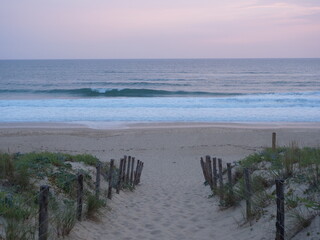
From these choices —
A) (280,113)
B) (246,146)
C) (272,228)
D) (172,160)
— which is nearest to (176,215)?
(272,228)

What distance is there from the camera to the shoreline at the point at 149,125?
27.9 meters

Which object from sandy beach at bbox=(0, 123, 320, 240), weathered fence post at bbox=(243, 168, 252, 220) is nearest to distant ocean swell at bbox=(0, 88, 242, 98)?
sandy beach at bbox=(0, 123, 320, 240)

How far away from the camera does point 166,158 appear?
1930 cm

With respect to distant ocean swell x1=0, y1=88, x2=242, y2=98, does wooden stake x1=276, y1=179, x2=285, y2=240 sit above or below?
above

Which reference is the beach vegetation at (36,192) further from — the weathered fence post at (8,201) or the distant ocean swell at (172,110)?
the distant ocean swell at (172,110)

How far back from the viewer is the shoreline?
2793cm

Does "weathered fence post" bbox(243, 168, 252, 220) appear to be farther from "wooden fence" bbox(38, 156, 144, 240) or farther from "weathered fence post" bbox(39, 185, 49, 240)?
"weathered fence post" bbox(39, 185, 49, 240)

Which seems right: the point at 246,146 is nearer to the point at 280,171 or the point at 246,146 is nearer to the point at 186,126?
the point at 186,126

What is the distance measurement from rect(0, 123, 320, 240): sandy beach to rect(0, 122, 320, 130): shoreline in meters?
0.07

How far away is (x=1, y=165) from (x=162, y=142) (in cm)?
1522

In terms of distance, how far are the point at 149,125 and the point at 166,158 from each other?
9860mm

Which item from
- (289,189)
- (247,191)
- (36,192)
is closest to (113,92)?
(36,192)

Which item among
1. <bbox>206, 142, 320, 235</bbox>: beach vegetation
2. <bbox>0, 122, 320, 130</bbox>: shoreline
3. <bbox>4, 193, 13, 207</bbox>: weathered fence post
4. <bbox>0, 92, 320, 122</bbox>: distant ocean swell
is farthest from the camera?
<bbox>0, 92, 320, 122</bbox>: distant ocean swell

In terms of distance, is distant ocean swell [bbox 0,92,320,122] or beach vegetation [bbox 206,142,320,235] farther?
distant ocean swell [bbox 0,92,320,122]
